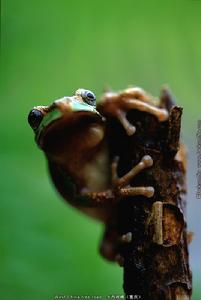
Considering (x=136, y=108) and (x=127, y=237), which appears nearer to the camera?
(x=127, y=237)

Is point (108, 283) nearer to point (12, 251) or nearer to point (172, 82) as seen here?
point (12, 251)

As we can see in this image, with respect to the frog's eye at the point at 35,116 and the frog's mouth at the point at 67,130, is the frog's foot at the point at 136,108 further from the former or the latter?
the frog's eye at the point at 35,116

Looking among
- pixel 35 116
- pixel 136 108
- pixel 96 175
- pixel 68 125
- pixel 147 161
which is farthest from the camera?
pixel 96 175

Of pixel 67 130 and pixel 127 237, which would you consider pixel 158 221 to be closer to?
pixel 127 237

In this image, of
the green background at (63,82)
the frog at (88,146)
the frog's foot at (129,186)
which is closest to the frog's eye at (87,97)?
the frog at (88,146)

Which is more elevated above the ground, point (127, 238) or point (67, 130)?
point (67, 130)

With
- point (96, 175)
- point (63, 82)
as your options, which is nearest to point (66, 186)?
point (96, 175)
